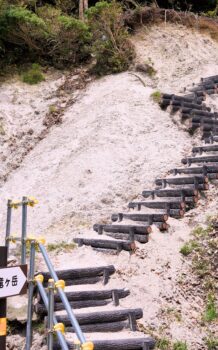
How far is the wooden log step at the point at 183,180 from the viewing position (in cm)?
838

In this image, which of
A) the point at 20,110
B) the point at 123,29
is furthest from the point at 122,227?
the point at 123,29

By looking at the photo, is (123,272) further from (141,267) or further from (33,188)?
(33,188)

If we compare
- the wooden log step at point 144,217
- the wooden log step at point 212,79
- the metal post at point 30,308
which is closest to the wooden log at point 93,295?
the metal post at point 30,308

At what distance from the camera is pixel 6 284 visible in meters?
3.83

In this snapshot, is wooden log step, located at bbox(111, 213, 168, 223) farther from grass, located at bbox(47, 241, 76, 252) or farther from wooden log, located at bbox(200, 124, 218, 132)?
wooden log, located at bbox(200, 124, 218, 132)

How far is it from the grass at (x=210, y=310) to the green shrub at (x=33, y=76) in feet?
38.7

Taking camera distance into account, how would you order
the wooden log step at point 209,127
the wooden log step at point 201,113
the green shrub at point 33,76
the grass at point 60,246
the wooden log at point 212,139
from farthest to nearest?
the green shrub at point 33,76
the wooden log step at point 201,113
the wooden log step at point 209,127
the wooden log at point 212,139
the grass at point 60,246

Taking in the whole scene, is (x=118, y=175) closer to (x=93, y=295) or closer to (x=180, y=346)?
(x=93, y=295)

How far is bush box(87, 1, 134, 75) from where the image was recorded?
1555 cm

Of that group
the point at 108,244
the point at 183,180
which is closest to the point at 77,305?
the point at 108,244

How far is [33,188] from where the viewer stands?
1065 cm

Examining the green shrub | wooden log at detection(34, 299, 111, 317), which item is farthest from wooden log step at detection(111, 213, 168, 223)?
the green shrub

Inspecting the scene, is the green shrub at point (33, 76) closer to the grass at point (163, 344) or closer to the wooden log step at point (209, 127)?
the wooden log step at point (209, 127)

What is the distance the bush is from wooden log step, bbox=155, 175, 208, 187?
25.1ft
